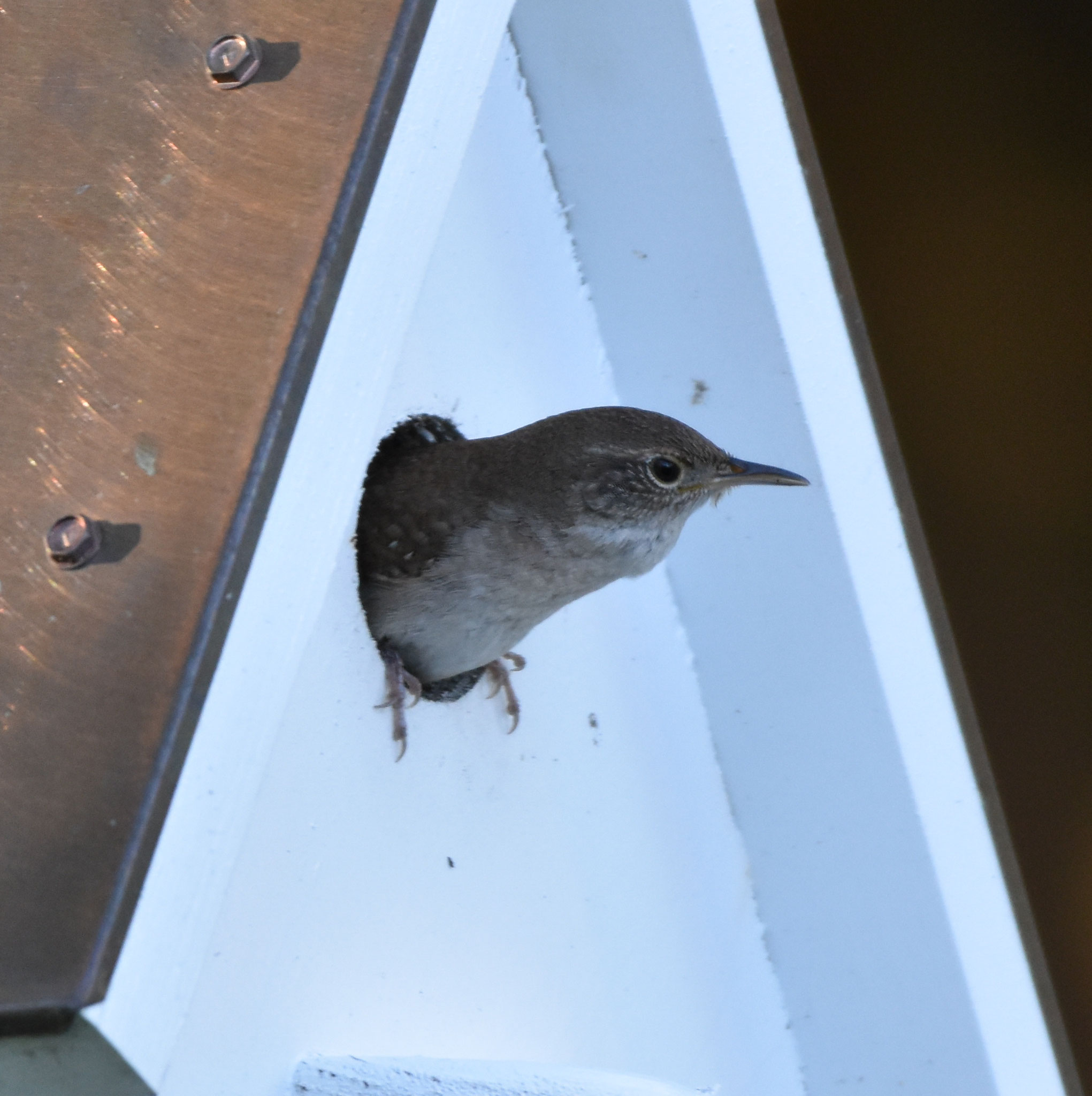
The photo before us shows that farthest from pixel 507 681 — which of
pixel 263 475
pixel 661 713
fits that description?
pixel 263 475

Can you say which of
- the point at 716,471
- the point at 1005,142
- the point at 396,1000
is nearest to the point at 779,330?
the point at 716,471

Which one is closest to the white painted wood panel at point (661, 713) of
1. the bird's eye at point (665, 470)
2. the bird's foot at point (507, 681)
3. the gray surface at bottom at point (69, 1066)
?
the bird's foot at point (507, 681)

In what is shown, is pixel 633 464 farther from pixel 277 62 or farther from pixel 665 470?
pixel 277 62

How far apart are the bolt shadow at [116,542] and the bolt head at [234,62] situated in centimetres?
42

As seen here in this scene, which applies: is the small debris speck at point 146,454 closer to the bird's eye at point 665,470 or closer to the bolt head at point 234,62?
the bolt head at point 234,62

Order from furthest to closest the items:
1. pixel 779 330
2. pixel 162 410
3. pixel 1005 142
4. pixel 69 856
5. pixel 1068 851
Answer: pixel 1068 851 < pixel 1005 142 < pixel 779 330 < pixel 162 410 < pixel 69 856

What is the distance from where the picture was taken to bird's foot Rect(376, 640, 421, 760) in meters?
1.48

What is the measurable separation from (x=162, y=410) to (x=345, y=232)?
0.70ft

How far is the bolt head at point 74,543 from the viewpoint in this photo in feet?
3.80

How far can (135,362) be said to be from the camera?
1.22 m

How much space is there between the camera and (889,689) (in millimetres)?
1771

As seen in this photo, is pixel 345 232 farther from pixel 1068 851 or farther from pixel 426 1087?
pixel 1068 851

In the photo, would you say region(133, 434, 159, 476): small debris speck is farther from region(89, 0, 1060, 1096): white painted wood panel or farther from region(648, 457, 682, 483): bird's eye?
region(648, 457, 682, 483): bird's eye

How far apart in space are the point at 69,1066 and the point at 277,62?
2.78 feet
